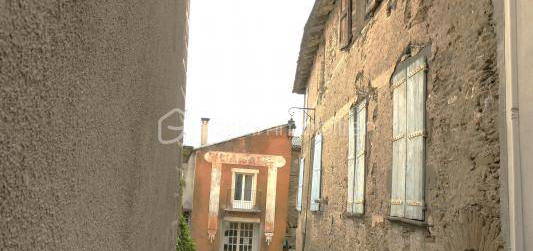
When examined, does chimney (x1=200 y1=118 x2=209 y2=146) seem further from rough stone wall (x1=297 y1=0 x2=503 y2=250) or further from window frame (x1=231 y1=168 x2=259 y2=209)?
rough stone wall (x1=297 y1=0 x2=503 y2=250)

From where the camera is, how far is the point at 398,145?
211 inches

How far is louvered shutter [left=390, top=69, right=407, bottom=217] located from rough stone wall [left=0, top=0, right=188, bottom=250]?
334 centimetres

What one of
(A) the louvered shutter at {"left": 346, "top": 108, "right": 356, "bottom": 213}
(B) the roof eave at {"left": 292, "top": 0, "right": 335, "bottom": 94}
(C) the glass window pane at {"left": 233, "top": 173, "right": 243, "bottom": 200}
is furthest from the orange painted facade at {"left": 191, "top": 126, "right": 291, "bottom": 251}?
(A) the louvered shutter at {"left": 346, "top": 108, "right": 356, "bottom": 213}

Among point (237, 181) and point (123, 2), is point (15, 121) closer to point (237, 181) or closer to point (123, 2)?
point (123, 2)

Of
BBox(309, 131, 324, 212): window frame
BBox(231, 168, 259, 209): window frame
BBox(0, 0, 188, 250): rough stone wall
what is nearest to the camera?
BBox(0, 0, 188, 250): rough stone wall

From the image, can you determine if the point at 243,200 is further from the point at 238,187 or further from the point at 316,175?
the point at 316,175

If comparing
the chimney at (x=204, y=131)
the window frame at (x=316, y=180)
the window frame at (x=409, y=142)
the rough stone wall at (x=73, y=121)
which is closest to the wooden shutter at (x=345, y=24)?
the window frame at (x=316, y=180)

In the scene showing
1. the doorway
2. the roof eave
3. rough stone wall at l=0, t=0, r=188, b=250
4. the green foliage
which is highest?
the roof eave

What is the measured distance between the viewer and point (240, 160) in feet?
73.6

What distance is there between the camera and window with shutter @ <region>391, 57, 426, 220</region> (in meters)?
4.72

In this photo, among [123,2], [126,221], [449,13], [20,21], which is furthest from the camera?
[449,13]

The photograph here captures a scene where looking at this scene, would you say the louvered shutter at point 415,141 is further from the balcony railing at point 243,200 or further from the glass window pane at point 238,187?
the glass window pane at point 238,187

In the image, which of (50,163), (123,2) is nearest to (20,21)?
(50,163)

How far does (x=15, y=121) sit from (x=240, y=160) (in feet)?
70.7
